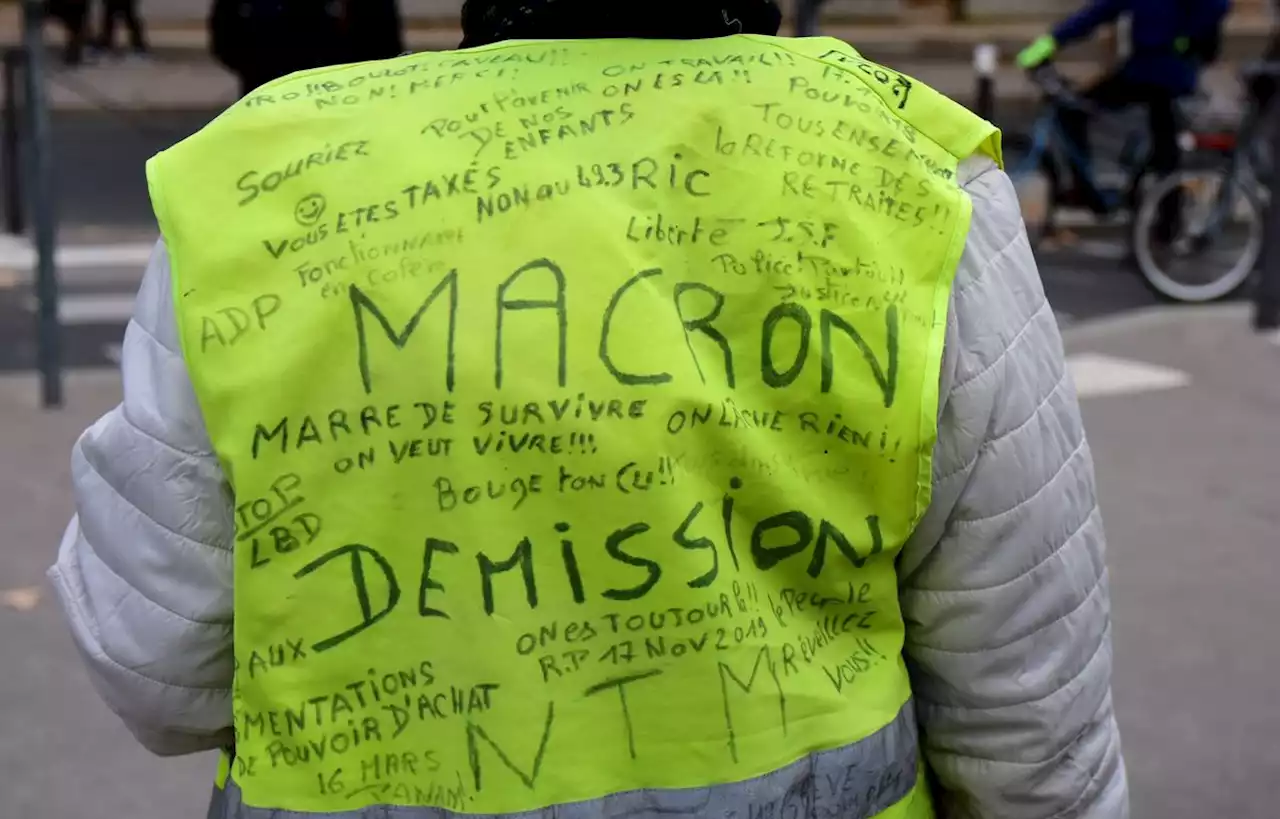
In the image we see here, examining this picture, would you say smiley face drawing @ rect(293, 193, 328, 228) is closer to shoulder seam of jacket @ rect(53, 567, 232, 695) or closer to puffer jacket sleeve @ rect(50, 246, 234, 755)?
puffer jacket sleeve @ rect(50, 246, 234, 755)

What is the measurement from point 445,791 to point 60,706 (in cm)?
290

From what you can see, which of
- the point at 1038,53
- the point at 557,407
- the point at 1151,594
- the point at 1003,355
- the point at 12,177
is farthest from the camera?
the point at 12,177

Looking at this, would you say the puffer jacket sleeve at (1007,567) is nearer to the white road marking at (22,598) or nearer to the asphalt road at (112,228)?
the white road marking at (22,598)

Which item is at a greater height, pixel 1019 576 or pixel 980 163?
pixel 980 163

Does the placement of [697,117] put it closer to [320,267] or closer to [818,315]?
[818,315]

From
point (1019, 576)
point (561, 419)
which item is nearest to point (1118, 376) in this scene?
point (1019, 576)

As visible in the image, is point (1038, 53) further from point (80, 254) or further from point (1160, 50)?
point (80, 254)

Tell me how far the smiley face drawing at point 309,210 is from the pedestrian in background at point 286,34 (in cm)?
802

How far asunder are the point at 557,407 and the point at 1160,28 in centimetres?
857

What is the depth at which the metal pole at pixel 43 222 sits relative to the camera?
19.8 ft

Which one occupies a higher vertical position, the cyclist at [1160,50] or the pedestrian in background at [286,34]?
the cyclist at [1160,50]

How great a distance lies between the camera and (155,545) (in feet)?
4.34

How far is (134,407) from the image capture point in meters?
1.31

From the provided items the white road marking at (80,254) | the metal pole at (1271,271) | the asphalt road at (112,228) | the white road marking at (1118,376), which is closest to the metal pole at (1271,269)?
the metal pole at (1271,271)
